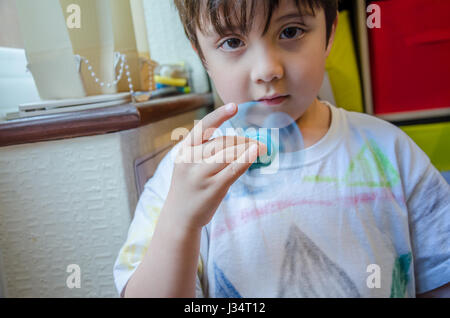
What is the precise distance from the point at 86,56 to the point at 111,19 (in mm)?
60

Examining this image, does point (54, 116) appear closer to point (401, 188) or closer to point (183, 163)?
point (183, 163)

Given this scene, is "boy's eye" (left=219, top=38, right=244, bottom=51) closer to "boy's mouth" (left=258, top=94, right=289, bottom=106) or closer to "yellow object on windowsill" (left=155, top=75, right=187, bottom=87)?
"boy's mouth" (left=258, top=94, right=289, bottom=106)

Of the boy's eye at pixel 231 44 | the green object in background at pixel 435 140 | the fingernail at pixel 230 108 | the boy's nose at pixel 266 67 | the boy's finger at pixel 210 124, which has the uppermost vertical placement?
the boy's eye at pixel 231 44

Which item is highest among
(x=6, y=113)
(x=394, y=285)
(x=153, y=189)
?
(x=6, y=113)

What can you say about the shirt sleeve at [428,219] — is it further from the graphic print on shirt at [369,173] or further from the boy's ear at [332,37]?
the boy's ear at [332,37]

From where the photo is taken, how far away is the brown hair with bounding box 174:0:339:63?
0.31 m

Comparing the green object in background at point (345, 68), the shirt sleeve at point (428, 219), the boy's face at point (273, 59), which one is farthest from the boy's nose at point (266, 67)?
the shirt sleeve at point (428, 219)

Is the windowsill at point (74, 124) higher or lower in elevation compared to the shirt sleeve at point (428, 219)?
higher

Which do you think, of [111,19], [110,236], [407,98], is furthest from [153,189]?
[407,98]

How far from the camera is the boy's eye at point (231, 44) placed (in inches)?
12.6

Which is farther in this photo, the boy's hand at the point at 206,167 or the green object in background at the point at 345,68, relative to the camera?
the green object in background at the point at 345,68

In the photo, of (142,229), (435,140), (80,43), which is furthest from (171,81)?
(435,140)

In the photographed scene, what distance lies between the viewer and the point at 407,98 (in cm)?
42

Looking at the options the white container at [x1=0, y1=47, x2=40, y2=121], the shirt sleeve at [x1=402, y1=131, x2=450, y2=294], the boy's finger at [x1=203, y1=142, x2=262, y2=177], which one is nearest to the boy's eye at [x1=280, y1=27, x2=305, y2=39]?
the boy's finger at [x1=203, y1=142, x2=262, y2=177]
